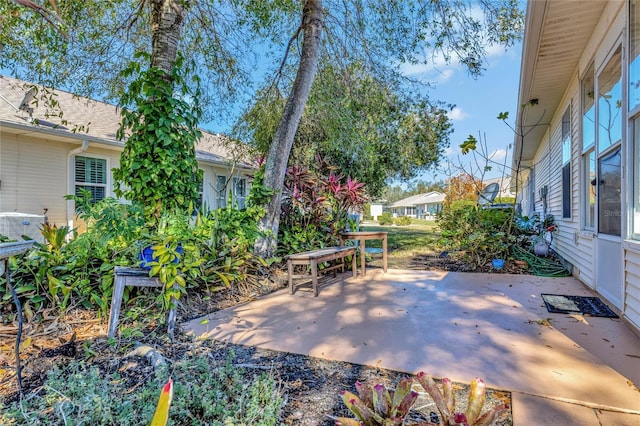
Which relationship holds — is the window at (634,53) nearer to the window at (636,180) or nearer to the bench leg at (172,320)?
the window at (636,180)

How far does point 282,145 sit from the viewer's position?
5.23 m

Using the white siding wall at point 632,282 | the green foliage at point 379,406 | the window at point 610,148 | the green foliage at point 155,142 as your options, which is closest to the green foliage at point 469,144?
the window at point 610,148

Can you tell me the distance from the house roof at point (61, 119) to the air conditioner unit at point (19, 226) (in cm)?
153

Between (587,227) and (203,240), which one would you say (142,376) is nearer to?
(203,240)

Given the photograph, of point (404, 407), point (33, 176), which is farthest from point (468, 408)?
point (33, 176)

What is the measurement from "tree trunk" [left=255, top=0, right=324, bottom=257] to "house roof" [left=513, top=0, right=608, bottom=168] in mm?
2967

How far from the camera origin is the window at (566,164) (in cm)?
537

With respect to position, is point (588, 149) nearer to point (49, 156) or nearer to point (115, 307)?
point (115, 307)

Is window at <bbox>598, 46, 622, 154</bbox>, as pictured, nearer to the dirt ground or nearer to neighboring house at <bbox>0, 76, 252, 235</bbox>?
the dirt ground

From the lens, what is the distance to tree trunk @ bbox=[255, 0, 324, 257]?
511cm

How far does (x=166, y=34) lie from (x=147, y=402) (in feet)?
14.1

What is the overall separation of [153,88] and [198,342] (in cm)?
301

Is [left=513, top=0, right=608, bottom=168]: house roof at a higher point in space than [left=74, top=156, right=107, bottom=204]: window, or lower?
higher

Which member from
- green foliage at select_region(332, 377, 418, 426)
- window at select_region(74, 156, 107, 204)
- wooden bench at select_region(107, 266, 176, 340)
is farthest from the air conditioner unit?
green foliage at select_region(332, 377, 418, 426)
